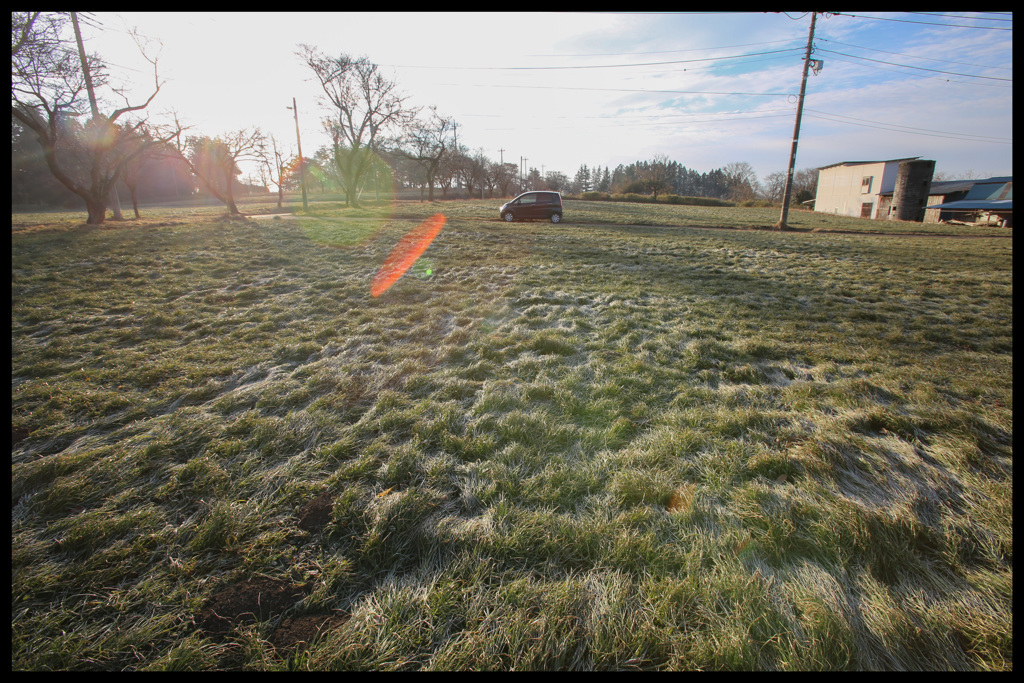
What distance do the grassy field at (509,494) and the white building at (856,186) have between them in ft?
124

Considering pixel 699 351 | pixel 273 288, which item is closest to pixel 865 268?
pixel 699 351

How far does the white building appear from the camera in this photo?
30938 millimetres

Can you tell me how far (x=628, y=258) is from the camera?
31.9ft

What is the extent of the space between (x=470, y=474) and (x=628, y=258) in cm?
871

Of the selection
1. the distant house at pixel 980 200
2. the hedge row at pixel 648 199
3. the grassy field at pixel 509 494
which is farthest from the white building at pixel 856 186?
the grassy field at pixel 509 494

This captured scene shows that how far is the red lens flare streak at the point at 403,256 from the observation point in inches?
269

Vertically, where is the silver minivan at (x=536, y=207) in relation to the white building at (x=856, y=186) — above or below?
below

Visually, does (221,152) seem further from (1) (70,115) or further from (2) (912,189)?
(2) (912,189)

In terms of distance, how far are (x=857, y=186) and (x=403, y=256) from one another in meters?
43.3

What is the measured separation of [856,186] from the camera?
34.1 metres

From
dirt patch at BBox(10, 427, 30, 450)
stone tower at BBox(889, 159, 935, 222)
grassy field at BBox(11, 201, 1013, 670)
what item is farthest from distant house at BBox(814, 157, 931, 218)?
dirt patch at BBox(10, 427, 30, 450)

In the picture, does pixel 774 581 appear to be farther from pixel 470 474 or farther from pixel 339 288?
pixel 339 288

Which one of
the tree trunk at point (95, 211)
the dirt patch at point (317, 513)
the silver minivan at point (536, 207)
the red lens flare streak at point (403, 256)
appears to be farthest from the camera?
the silver minivan at point (536, 207)

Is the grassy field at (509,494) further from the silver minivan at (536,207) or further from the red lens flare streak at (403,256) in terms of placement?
the silver minivan at (536,207)
